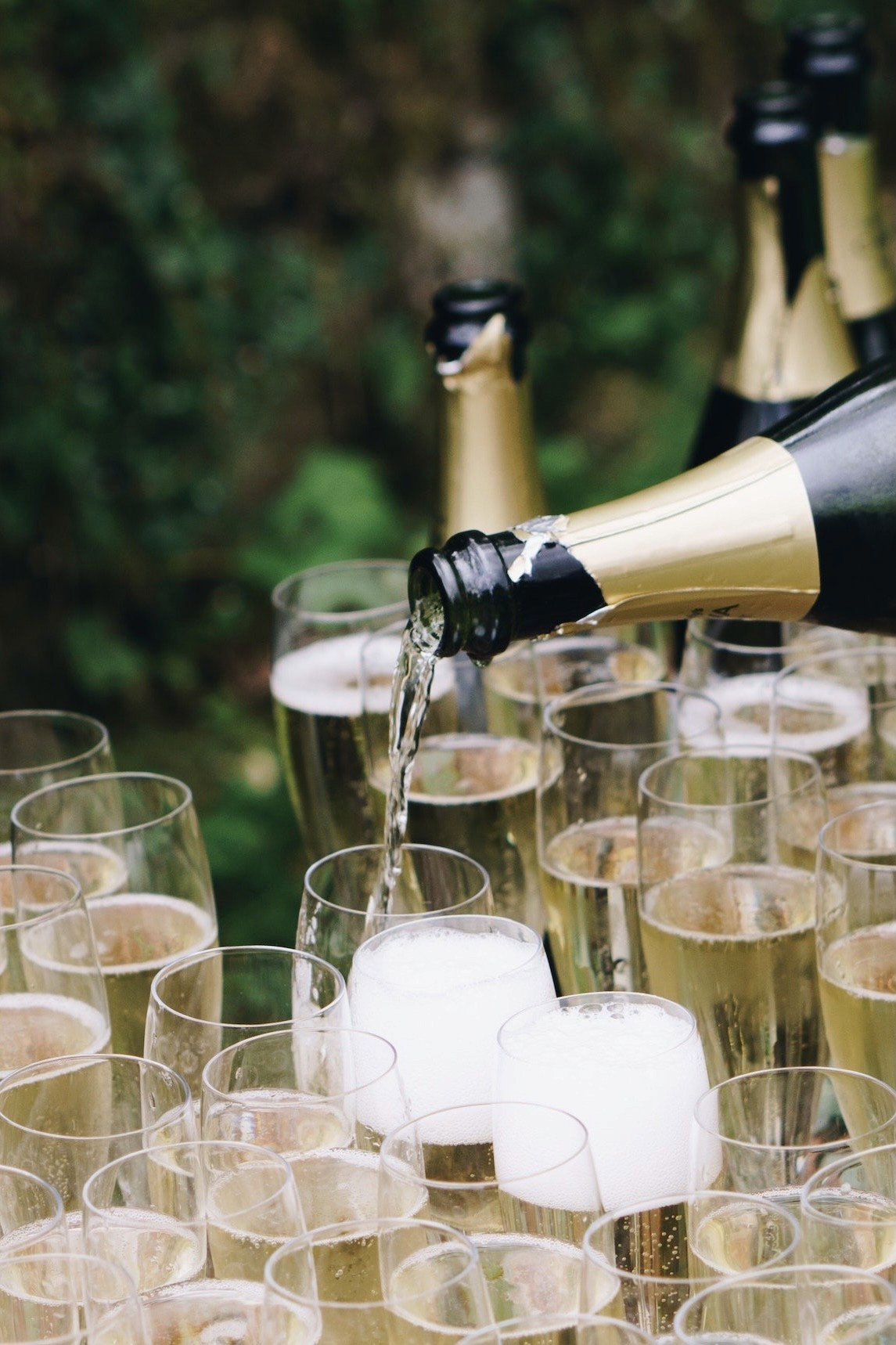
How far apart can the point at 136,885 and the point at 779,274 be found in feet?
2.89

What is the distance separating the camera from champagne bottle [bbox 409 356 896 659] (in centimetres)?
110

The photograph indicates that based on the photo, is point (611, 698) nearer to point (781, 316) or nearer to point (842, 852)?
point (842, 852)

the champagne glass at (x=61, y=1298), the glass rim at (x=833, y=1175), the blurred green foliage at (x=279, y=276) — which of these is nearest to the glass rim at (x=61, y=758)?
the champagne glass at (x=61, y=1298)

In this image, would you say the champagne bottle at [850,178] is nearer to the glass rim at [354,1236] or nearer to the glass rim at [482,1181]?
the glass rim at [482,1181]

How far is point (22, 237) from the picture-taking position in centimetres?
386

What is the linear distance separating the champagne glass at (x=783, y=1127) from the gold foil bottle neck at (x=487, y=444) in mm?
722

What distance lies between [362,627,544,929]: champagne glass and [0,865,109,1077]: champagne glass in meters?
0.32

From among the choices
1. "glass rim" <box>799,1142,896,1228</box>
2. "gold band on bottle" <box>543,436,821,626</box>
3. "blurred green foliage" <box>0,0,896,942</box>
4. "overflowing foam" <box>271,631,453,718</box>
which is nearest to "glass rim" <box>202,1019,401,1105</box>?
"glass rim" <box>799,1142,896,1228</box>

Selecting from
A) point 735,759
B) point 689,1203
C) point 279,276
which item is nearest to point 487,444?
point 735,759

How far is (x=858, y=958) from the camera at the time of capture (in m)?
1.11

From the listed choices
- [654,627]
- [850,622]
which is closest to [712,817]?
[850,622]

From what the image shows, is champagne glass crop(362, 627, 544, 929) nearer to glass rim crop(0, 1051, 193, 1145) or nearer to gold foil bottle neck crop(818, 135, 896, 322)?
glass rim crop(0, 1051, 193, 1145)

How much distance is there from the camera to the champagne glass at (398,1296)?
2.50 ft

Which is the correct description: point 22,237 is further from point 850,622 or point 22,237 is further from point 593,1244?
point 593,1244
